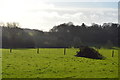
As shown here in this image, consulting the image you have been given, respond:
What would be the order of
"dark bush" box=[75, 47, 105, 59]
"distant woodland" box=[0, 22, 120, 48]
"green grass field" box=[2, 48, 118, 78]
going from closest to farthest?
"green grass field" box=[2, 48, 118, 78] → "dark bush" box=[75, 47, 105, 59] → "distant woodland" box=[0, 22, 120, 48]

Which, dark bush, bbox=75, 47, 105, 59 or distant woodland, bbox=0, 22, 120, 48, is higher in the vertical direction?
distant woodland, bbox=0, 22, 120, 48

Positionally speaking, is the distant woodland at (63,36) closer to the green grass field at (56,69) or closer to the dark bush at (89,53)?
the dark bush at (89,53)

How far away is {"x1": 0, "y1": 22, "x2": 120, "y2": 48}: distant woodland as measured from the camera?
10981cm

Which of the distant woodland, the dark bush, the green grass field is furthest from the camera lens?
the distant woodland

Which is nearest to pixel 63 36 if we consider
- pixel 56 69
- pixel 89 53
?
pixel 89 53

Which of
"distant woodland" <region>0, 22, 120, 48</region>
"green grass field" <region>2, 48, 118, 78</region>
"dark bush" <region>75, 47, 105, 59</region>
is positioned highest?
"distant woodland" <region>0, 22, 120, 48</region>

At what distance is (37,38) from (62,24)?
43930 millimetres

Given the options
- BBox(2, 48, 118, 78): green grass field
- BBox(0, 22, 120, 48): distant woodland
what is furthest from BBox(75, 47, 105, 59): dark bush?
BBox(0, 22, 120, 48): distant woodland

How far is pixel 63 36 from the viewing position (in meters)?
142

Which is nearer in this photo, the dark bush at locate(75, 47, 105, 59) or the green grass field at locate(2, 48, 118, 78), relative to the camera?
the green grass field at locate(2, 48, 118, 78)

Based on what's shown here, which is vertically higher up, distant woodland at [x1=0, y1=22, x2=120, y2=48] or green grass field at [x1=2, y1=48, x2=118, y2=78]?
distant woodland at [x1=0, y1=22, x2=120, y2=48]

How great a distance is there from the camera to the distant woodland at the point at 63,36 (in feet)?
360

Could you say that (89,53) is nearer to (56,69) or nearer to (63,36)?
(56,69)

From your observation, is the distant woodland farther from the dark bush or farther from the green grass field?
the green grass field
